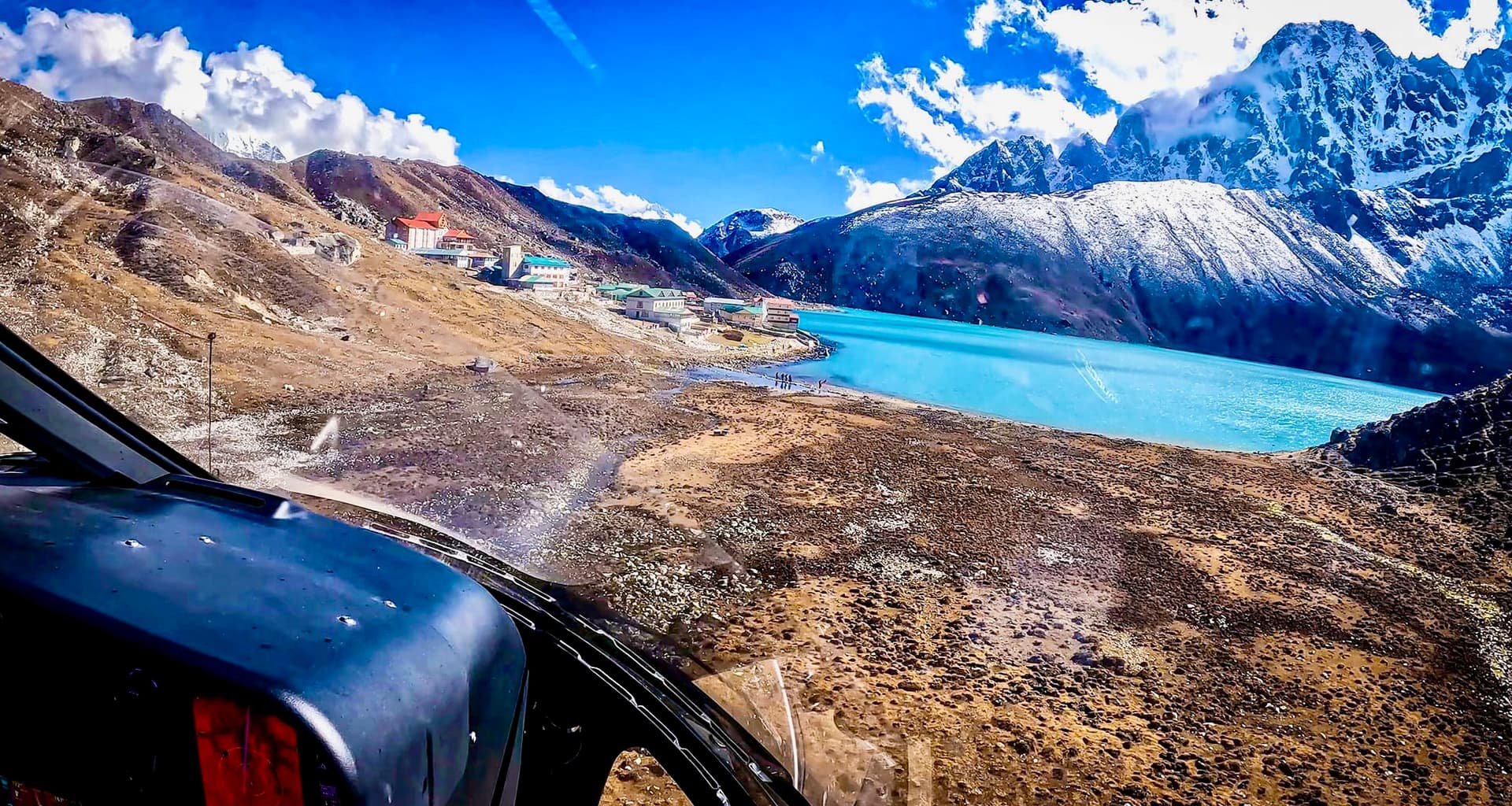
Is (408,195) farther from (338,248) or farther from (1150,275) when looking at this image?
(1150,275)

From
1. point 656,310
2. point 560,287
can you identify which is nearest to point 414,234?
point 560,287

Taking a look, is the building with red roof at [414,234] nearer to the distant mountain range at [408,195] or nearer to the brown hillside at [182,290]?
the distant mountain range at [408,195]

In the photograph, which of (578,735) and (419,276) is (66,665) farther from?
(419,276)

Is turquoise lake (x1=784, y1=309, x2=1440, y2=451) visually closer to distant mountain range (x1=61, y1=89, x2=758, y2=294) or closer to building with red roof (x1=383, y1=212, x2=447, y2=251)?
distant mountain range (x1=61, y1=89, x2=758, y2=294)

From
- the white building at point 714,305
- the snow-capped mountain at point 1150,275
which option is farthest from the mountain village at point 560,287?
the snow-capped mountain at point 1150,275

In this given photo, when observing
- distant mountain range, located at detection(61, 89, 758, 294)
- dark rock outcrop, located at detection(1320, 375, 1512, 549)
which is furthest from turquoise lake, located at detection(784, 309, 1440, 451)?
distant mountain range, located at detection(61, 89, 758, 294)
